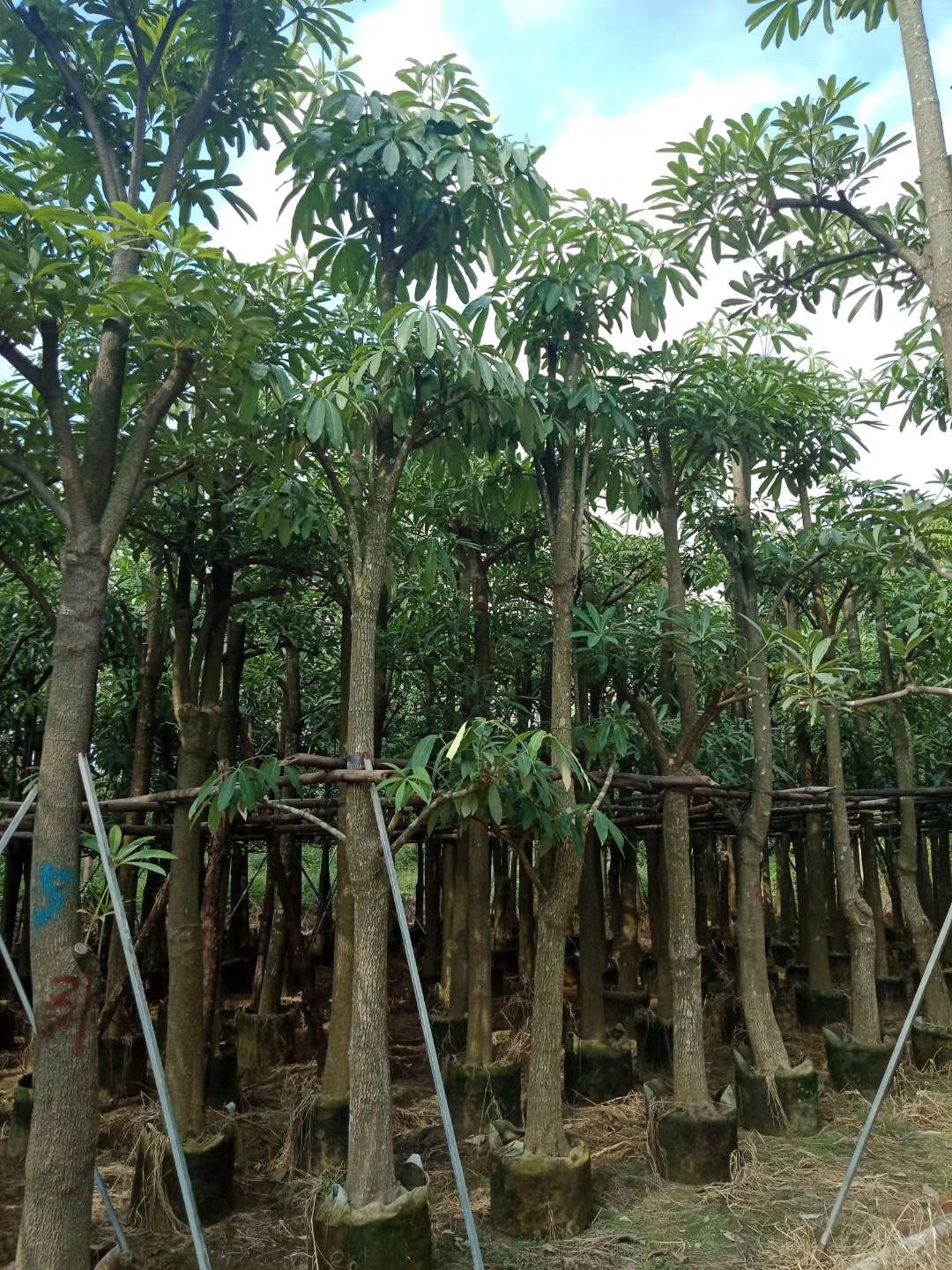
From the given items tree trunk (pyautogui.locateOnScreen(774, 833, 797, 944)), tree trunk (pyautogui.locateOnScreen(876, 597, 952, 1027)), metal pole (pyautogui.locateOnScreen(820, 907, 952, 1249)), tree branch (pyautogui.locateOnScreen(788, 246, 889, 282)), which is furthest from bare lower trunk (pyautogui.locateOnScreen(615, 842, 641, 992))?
tree branch (pyautogui.locateOnScreen(788, 246, 889, 282))

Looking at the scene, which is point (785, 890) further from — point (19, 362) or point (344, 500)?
point (19, 362)

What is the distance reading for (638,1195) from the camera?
17.3ft

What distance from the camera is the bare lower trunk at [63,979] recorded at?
11.2 feet

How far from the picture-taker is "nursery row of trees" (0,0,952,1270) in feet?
12.9

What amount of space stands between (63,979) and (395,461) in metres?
2.77

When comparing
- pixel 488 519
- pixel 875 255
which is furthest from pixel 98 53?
pixel 875 255

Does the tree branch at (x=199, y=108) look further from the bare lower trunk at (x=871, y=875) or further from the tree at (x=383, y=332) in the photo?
the bare lower trunk at (x=871, y=875)

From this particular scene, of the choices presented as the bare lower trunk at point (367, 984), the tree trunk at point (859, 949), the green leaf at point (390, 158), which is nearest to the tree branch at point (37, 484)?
the bare lower trunk at point (367, 984)

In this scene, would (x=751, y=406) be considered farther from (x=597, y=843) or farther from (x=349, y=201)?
(x=597, y=843)

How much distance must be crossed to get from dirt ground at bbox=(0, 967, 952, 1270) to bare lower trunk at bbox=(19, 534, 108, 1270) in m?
1.11

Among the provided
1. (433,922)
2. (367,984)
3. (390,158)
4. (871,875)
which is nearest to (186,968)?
(367,984)

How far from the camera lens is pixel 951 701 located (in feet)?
27.3

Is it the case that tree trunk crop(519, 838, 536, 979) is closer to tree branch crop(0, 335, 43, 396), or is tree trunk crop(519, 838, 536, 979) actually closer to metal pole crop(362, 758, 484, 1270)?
metal pole crop(362, 758, 484, 1270)

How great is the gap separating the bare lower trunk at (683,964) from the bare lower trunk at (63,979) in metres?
3.49
